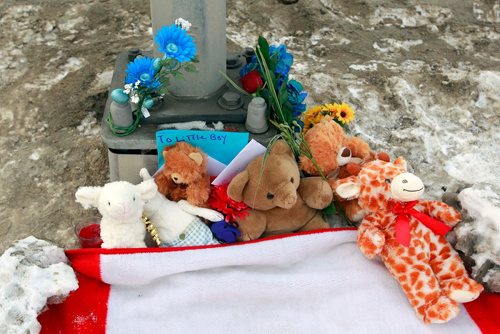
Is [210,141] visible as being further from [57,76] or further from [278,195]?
[57,76]

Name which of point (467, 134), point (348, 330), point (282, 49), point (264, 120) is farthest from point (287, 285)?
point (467, 134)

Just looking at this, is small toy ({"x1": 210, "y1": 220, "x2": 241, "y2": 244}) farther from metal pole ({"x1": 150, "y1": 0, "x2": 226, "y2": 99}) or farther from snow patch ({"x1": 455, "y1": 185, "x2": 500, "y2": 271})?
snow patch ({"x1": 455, "y1": 185, "x2": 500, "y2": 271})

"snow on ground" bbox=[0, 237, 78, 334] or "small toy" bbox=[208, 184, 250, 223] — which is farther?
"small toy" bbox=[208, 184, 250, 223]

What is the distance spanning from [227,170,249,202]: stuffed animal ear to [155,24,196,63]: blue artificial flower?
0.39 meters

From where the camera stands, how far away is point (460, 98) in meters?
2.69

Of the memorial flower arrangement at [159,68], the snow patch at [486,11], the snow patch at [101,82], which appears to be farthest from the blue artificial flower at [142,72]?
the snow patch at [486,11]

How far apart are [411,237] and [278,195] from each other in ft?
1.44

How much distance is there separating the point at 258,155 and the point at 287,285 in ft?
1.40

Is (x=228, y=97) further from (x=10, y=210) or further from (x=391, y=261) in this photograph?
(x=10, y=210)

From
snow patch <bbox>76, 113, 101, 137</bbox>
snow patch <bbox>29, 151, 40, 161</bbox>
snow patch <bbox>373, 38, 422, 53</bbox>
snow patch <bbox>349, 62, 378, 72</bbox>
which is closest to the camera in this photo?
snow patch <bbox>29, 151, 40, 161</bbox>

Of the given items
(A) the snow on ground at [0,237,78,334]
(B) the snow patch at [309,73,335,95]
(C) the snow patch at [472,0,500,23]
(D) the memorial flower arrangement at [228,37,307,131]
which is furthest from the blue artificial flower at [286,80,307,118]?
(C) the snow patch at [472,0,500,23]

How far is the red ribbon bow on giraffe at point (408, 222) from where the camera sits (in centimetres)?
162

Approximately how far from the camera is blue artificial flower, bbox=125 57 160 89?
5.51 ft

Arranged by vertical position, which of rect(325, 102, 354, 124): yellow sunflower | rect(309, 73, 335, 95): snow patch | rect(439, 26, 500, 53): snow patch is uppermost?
rect(325, 102, 354, 124): yellow sunflower
